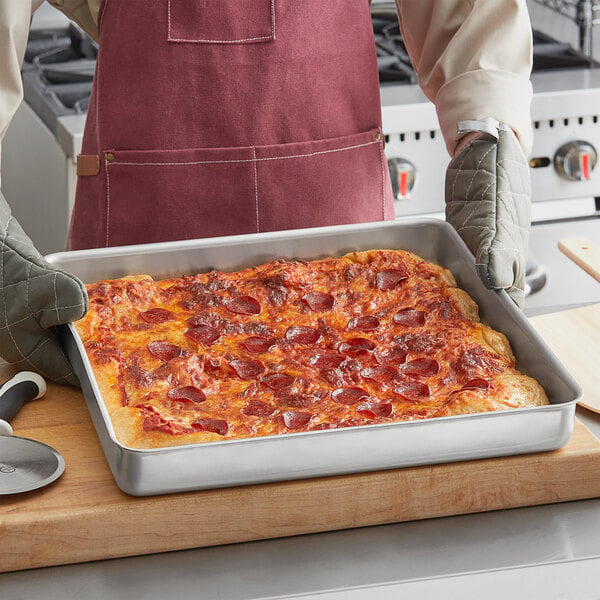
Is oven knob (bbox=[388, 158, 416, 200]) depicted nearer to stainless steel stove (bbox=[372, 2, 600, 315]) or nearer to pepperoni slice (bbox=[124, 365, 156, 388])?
stainless steel stove (bbox=[372, 2, 600, 315])

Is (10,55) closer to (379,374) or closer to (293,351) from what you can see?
(293,351)

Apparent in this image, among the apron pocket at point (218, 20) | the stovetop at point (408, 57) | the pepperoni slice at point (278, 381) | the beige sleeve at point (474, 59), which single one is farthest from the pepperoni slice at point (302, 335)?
the stovetop at point (408, 57)

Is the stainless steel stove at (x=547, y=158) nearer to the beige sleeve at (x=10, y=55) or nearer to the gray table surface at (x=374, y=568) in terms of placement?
the beige sleeve at (x=10, y=55)

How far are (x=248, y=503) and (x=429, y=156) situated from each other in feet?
5.65

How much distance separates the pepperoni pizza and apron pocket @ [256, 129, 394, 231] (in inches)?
12.2

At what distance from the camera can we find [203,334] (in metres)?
1.53

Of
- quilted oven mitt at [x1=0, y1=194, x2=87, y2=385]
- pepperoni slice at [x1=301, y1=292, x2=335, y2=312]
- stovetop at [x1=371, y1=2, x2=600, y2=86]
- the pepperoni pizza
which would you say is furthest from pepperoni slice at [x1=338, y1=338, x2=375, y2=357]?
stovetop at [x1=371, y1=2, x2=600, y2=86]

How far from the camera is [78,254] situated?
5.38ft

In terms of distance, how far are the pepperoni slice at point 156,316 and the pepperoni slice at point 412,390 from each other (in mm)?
351

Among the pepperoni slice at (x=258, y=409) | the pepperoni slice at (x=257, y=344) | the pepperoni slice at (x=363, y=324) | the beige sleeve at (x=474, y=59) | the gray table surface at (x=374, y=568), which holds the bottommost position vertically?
the gray table surface at (x=374, y=568)

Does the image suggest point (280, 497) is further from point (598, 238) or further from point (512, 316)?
point (598, 238)

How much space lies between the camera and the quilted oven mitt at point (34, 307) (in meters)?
1.42

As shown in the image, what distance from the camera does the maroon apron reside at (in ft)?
6.33

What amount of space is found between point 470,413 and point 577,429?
0.48 ft
